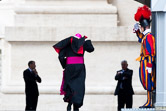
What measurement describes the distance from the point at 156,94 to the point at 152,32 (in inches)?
57.4

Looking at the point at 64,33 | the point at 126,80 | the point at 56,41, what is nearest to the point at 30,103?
the point at 126,80

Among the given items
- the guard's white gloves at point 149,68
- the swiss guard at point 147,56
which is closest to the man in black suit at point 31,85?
the swiss guard at point 147,56

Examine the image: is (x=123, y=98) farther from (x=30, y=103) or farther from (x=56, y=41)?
(x=56, y=41)

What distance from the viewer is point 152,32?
1317 centimetres

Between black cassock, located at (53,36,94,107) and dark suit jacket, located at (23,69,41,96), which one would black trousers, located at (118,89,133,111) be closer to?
black cassock, located at (53,36,94,107)

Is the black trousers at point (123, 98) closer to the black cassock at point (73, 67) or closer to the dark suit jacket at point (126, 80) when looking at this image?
the dark suit jacket at point (126, 80)

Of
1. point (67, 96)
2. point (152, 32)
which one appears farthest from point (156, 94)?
point (67, 96)

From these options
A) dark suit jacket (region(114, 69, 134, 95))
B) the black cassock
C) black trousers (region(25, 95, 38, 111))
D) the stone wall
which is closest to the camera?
the black cassock

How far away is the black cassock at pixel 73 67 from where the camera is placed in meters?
14.6

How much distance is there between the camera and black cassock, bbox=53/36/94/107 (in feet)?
47.8

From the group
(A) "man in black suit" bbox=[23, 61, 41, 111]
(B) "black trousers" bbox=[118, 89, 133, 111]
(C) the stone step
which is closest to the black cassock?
(A) "man in black suit" bbox=[23, 61, 41, 111]

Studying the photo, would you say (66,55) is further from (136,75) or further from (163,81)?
(136,75)

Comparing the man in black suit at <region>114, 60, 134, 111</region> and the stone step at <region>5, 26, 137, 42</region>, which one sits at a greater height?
the stone step at <region>5, 26, 137, 42</region>

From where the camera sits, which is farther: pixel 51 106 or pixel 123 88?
pixel 51 106
